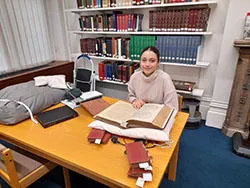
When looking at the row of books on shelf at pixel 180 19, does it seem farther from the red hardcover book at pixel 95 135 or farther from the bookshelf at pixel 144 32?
the red hardcover book at pixel 95 135

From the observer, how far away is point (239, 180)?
1.75m

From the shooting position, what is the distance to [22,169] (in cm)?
131

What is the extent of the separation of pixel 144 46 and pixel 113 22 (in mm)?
627

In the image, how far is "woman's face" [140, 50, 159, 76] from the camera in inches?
63.2

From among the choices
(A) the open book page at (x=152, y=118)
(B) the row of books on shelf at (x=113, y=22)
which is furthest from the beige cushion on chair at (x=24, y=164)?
(B) the row of books on shelf at (x=113, y=22)

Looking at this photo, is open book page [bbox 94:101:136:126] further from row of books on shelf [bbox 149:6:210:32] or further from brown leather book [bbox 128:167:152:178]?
row of books on shelf [bbox 149:6:210:32]

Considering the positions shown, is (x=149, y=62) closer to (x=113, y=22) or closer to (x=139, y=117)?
(x=139, y=117)

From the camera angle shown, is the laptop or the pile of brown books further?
the laptop

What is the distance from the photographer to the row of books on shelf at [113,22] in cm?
266

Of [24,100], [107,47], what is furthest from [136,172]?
[107,47]

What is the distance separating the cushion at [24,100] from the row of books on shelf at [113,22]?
1.40 meters

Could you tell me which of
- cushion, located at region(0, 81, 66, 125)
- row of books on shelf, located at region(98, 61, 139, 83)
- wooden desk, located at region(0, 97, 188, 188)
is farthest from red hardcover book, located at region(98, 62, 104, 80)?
wooden desk, located at region(0, 97, 188, 188)

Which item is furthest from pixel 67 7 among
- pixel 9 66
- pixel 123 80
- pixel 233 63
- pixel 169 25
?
pixel 233 63

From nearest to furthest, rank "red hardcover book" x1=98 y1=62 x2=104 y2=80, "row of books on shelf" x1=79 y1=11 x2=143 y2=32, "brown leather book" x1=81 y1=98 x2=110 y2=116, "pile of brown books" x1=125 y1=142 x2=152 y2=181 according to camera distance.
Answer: "pile of brown books" x1=125 y1=142 x2=152 y2=181
"brown leather book" x1=81 y1=98 x2=110 y2=116
"row of books on shelf" x1=79 y1=11 x2=143 y2=32
"red hardcover book" x1=98 y1=62 x2=104 y2=80
